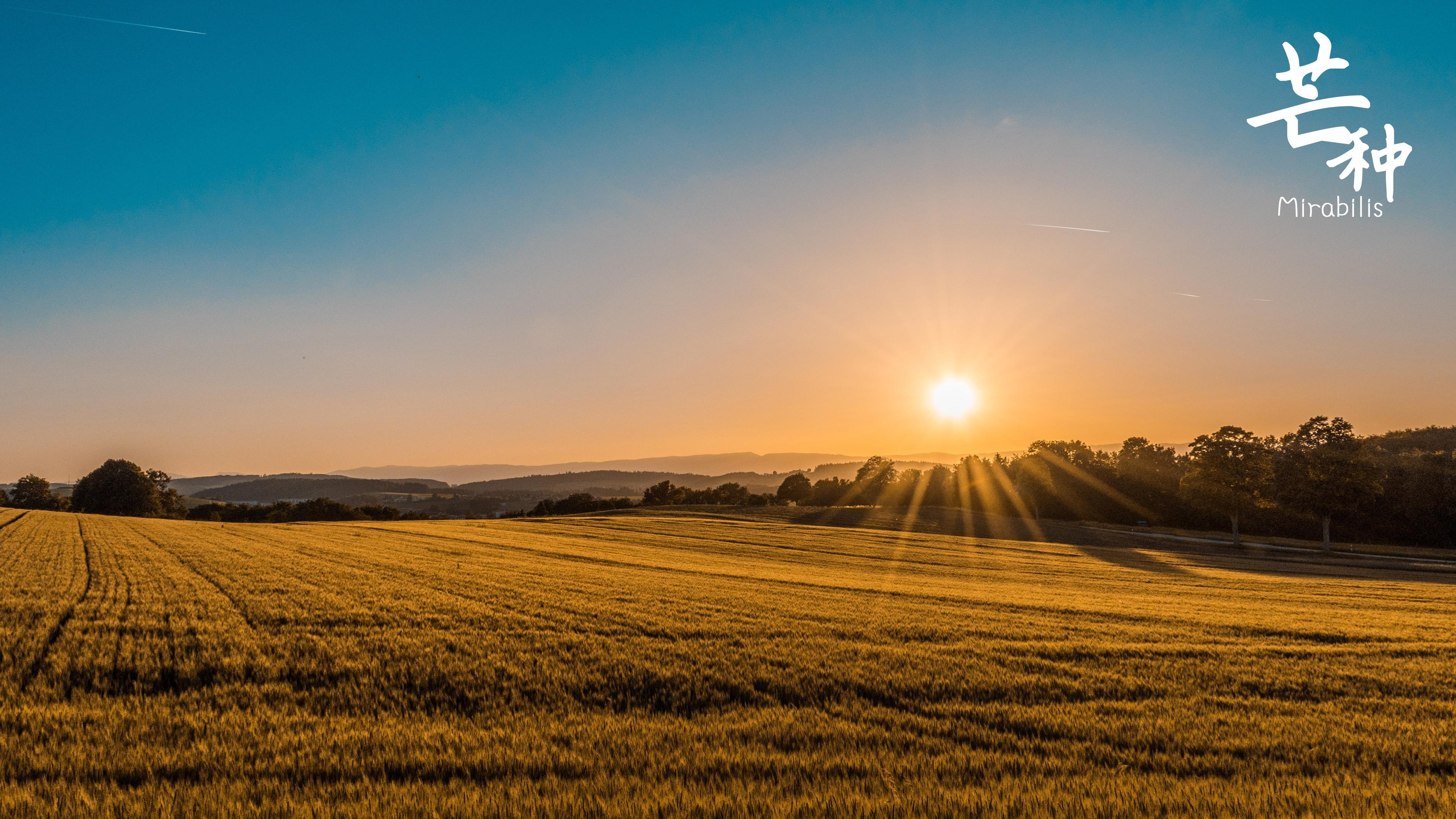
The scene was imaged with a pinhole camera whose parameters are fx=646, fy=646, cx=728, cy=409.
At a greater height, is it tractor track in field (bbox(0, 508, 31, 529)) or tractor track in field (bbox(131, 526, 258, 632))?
tractor track in field (bbox(131, 526, 258, 632))

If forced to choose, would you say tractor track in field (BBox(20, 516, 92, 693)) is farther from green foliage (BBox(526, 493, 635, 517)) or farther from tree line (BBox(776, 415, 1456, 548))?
green foliage (BBox(526, 493, 635, 517))

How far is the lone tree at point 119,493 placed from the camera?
96.6 m

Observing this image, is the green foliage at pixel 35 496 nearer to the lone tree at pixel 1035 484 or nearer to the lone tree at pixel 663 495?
the lone tree at pixel 663 495

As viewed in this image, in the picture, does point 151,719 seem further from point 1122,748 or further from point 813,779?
point 1122,748

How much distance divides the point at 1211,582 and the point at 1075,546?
22.2m

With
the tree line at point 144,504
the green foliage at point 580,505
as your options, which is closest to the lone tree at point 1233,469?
the green foliage at point 580,505

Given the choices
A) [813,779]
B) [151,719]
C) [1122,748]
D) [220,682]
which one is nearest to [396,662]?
[220,682]

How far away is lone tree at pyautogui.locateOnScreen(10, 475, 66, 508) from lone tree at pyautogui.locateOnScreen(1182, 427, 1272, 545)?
6129 inches

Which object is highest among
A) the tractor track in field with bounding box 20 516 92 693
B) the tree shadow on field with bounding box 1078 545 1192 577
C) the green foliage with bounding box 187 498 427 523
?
the tractor track in field with bounding box 20 516 92 693

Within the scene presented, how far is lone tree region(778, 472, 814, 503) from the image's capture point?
385 feet

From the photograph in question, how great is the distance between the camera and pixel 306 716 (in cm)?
732

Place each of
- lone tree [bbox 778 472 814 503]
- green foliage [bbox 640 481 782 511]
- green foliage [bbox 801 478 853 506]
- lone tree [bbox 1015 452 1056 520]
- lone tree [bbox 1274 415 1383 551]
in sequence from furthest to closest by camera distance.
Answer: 1. lone tree [bbox 778 472 814 503]
2. green foliage [bbox 801 478 853 506]
3. green foliage [bbox 640 481 782 511]
4. lone tree [bbox 1015 452 1056 520]
5. lone tree [bbox 1274 415 1383 551]

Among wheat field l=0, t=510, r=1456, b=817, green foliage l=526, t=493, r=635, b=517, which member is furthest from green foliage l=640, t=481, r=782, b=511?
wheat field l=0, t=510, r=1456, b=817

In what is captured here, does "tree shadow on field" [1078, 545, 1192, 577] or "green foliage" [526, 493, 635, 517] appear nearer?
"tree shadow on field" [1078, 545, 1192, 577]
